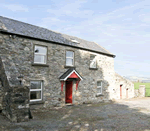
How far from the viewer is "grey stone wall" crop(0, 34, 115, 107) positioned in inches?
404

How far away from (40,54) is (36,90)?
111 inches

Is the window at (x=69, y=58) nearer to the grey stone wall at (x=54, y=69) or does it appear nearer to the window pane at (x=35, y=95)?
the grey stone wall at (x=54, y=69)

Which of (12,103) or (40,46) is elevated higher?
(40,46)

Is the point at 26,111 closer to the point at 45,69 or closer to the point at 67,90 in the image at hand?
the point at 45,69

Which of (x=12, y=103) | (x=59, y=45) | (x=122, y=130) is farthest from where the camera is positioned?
(x=59, y=45)

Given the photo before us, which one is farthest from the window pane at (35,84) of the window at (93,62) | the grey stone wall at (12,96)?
the window at (93,62)

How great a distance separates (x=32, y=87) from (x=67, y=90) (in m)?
3.69

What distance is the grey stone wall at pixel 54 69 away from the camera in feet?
33.7

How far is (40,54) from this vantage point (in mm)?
11625

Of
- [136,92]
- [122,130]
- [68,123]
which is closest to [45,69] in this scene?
[68,123]

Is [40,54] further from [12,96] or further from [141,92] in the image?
[141,92]

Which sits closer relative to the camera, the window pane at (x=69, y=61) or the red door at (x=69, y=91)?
the window pane at (x=69, y=61)

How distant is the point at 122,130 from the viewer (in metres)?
6.70

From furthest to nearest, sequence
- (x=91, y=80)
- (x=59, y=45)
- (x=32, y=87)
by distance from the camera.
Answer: (x=91, y=80)
(x=59, y=45)
(x=32, y=87)
